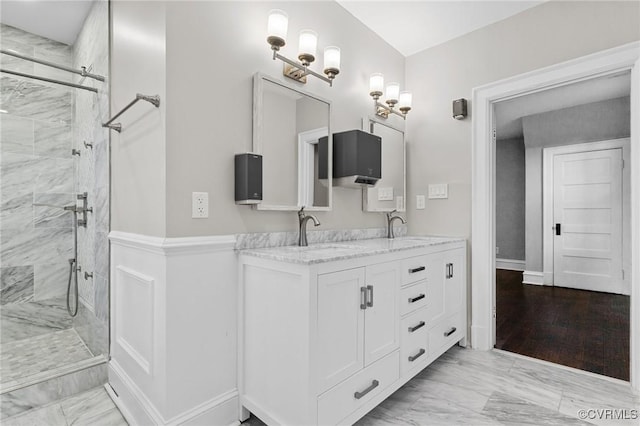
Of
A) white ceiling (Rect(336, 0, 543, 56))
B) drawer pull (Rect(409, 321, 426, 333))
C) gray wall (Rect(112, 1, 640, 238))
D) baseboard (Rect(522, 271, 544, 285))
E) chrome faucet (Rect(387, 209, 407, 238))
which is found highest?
white ceiling (Rect(336, 0, 543, 56))

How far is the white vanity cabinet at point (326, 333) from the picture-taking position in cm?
135

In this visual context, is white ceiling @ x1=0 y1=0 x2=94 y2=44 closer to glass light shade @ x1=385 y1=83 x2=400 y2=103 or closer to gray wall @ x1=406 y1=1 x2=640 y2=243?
glass light shade @ x1=385 y1=83 x2=400 y2=103

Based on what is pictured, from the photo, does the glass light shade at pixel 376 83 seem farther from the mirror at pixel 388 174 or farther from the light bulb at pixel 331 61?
the light bulb at pixel 331 61

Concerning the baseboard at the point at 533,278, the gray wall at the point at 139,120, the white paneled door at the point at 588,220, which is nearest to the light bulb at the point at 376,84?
the gray wall at the point at 139,120

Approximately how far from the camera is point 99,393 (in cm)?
195

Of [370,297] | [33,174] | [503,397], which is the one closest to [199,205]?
[370,297]

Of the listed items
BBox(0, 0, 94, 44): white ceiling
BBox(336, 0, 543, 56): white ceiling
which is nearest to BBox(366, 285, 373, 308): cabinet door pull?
BBox(336, 0, 543, 56): white ceiling

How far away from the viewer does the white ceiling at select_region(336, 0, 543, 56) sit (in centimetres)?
241

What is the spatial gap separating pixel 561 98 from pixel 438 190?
2.79 metres

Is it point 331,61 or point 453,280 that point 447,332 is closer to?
point 453,280

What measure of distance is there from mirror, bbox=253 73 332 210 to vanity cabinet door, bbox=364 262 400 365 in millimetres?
660

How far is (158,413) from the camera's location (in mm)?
1483

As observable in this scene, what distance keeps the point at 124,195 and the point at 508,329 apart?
11.0ft

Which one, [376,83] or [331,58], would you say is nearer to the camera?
[331,58]
